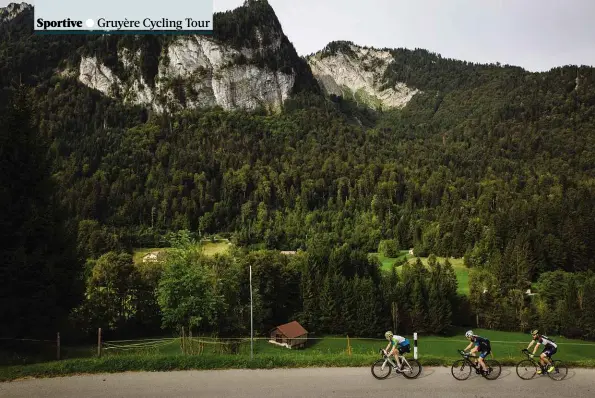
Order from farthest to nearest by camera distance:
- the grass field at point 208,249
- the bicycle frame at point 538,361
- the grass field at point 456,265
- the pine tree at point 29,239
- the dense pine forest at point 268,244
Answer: the grass field at point 208,249 < the grass field at point 456,265 < the dense pine forest at point 268,244 < the pine tree at point 29,239 < the bicycle frame at point 538,361

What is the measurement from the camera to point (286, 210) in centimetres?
17825

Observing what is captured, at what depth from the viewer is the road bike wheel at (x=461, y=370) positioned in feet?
50.6

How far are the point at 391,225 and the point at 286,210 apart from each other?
44.3 meters

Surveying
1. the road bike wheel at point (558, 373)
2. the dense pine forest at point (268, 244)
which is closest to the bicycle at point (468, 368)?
the road bike wheel at point (558, 373)

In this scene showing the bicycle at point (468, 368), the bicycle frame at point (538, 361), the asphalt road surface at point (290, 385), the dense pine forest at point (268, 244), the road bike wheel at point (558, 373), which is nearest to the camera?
the asphalt road surface at point (290, 385)

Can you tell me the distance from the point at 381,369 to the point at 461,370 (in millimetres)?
2909

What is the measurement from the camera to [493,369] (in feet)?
52.5

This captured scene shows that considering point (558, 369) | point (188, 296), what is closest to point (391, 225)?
point (188, 296)

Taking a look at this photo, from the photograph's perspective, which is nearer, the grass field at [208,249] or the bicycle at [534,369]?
the bicycle at [534,369]

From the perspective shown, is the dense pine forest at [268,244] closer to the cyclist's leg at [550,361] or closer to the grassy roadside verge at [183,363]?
the grassy roadside verge at [183,363]

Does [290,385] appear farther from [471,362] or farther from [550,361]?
[550,361]

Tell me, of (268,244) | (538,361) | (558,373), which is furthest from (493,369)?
(268,244)

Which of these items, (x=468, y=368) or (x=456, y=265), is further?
(x=456, y=265)

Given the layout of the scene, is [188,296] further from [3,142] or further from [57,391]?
[57,391]
